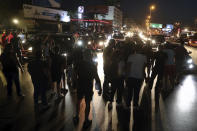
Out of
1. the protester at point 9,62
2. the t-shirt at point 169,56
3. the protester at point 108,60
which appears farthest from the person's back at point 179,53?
the protester at point 9,62

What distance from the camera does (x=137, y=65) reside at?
5.09 meters

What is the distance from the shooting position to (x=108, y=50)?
5.82 meters

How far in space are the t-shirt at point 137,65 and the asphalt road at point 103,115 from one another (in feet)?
3.78

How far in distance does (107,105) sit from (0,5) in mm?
Answer: 36652

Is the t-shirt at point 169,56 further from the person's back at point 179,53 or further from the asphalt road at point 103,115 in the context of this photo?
the person's back at point 179,53

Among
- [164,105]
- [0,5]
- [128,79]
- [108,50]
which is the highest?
[0,5]

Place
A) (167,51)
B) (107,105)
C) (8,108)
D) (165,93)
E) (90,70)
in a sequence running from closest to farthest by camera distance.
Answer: (90,70) < (8,108) < (107,105) < (167,51) < (165,93)

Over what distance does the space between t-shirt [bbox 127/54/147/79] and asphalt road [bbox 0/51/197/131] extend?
45.4 inches

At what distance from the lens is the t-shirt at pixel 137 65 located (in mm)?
5070

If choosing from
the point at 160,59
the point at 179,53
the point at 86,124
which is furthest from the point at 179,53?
the point at 86,124

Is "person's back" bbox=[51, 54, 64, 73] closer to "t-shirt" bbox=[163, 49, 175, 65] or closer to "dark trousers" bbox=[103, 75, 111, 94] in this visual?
"dark trousers" bbox=[103, 75, 111, 94]

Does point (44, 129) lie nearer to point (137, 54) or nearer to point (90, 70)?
point (90, 70)

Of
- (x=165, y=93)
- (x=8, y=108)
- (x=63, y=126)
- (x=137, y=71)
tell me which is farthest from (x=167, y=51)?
(x=8, y=108)

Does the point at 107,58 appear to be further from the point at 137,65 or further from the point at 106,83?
the point at 137,65
